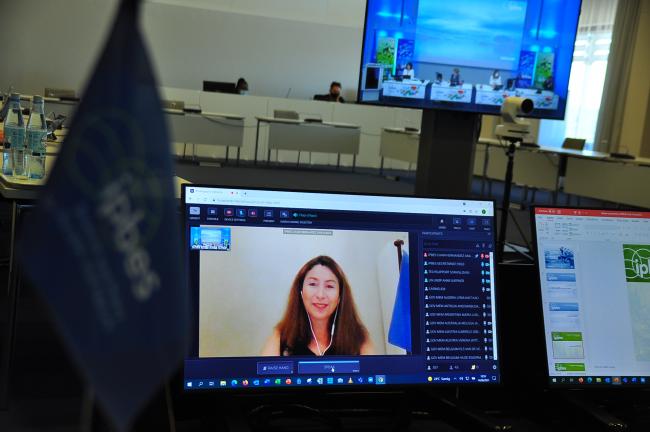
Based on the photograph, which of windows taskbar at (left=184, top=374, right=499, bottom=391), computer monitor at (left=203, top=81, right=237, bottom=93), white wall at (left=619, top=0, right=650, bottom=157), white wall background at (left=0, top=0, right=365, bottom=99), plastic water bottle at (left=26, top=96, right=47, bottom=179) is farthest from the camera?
white wall background at (left=0, top=0, right=365, bottom=99)

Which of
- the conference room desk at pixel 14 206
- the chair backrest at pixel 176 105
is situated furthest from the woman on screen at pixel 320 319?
the chair backrest at pixel 176 105

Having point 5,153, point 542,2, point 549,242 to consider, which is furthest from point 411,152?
point 549,242

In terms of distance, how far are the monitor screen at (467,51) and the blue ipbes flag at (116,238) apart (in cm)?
397

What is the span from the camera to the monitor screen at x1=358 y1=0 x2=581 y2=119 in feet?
14.4

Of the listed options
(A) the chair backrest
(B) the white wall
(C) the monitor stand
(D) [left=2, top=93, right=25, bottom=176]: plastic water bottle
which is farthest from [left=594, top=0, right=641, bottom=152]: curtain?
(D) [left=2, top=93, right=25, bottom=176]: plastic water bottle

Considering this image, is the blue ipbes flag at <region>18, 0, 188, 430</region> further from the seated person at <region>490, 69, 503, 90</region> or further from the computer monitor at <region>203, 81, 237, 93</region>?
the computer monitor at <region>203, 81, 237, 93</region>

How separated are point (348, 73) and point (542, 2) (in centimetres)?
1094

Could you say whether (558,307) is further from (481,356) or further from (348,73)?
(348,73)

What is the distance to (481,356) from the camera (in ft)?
4.51

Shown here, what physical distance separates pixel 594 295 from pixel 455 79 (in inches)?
124


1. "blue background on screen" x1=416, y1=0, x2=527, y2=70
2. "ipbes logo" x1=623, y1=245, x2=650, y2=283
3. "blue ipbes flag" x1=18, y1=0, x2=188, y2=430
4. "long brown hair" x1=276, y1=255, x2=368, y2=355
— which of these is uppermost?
"blue background on screen" x1=416, y1=0, x2=527, y2=70

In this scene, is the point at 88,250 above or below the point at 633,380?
above

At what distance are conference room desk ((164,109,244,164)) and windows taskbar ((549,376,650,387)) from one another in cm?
949

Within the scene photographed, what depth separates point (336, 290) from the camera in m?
1.30
